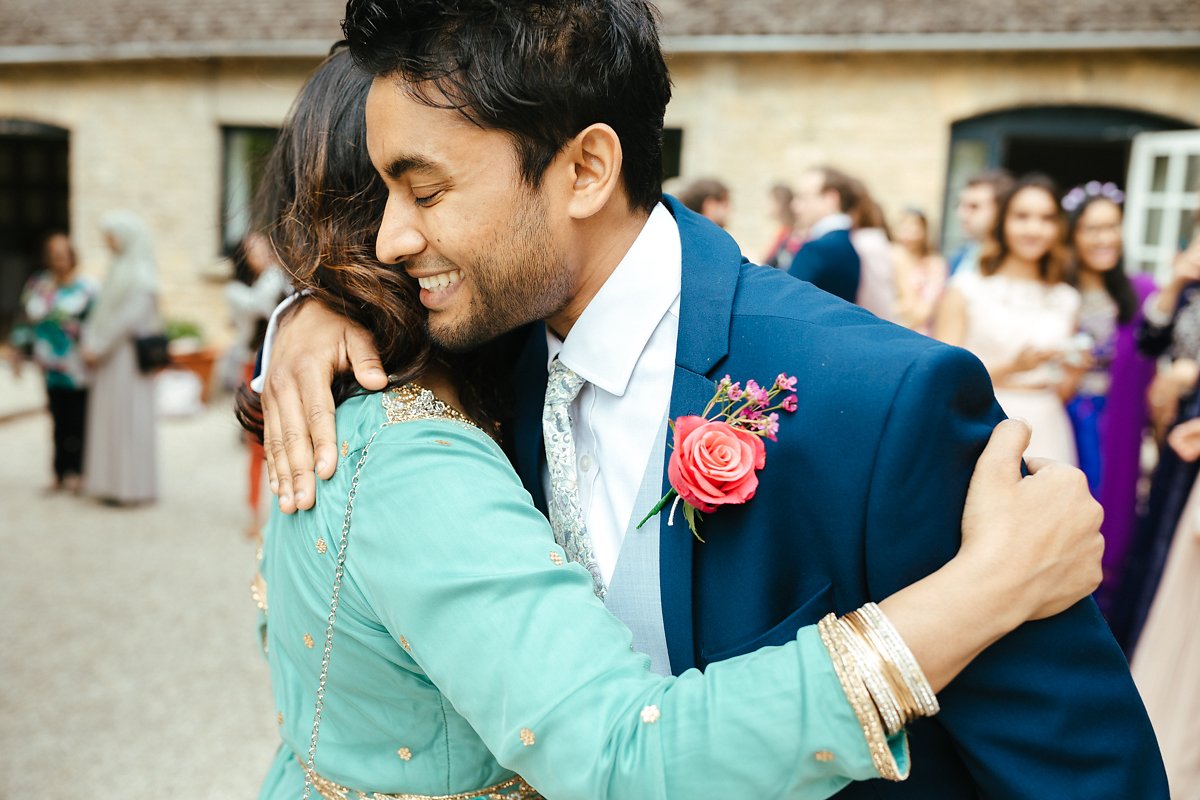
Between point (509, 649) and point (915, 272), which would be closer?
point (509, 649)

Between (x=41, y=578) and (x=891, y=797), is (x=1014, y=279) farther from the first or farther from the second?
(x=41, y=578)

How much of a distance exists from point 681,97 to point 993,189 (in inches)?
177

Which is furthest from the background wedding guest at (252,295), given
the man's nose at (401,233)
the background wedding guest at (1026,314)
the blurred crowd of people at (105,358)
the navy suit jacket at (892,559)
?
the background wedding guest at (1026,314)

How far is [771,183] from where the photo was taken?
10.0 metres

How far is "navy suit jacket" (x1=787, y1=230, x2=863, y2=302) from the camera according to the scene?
2.79 m

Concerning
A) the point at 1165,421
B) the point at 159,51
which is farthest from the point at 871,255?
the point at 159,51

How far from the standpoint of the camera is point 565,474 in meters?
1.54

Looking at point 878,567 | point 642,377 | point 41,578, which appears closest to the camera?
point 878,567

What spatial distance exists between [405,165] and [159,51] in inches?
458

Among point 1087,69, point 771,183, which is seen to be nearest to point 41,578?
point 771,183

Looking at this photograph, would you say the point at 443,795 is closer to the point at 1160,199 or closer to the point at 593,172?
the point at 593,172

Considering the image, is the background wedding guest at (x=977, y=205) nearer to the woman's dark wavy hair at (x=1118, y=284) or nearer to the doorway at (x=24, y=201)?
the woman's dark wavy hair at (x=1118, y=284)

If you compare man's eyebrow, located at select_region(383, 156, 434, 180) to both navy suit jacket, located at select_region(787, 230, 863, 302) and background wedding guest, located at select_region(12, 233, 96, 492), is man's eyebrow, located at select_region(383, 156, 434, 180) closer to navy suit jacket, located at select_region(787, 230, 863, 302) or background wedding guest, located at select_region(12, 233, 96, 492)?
navy suit jacket, located at select_region(787, 230, 863, 302)

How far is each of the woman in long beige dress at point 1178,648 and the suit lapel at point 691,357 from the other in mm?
2925
